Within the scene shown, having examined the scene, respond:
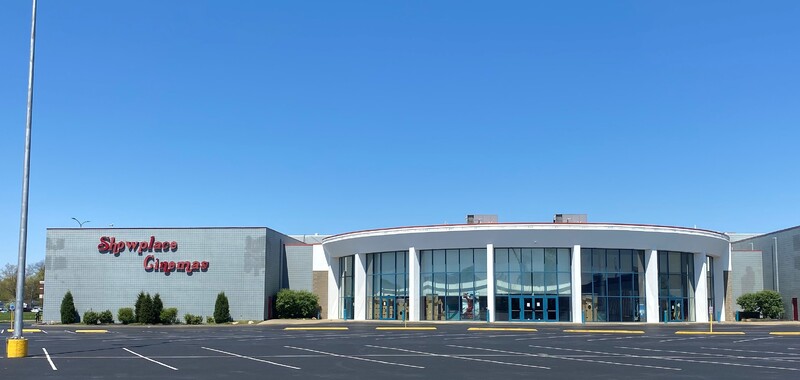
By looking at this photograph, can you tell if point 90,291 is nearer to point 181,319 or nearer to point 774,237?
point 181,319

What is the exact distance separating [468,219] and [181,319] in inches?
907

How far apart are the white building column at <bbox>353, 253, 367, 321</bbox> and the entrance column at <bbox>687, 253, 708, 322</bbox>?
24.2m

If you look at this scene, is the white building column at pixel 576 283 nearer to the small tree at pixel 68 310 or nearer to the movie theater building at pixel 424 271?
the movie theater building at pixel 424 271

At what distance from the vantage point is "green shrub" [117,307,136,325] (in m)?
57.6

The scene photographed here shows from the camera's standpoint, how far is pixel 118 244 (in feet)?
198

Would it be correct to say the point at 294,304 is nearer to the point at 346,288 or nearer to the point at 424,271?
the point at 346,288

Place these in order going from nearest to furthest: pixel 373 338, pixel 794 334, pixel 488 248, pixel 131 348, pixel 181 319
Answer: pixel 131 348
pixel 373 338
pixel 794 334
pixel 488 248
pixel 181 319

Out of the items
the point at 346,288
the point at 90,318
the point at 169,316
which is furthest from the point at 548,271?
the point at 90,318

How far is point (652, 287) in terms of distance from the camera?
55531mm

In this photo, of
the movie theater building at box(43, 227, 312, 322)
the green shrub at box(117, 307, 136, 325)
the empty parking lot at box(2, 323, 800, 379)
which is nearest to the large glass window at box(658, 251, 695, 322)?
the empty parking lot at box(2, 323, 800, 379)

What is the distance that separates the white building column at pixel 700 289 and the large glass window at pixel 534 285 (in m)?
10.3

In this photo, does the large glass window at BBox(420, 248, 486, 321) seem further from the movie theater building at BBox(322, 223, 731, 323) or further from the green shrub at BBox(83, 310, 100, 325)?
the green shrub at BBox(83, 310, 100, 325)

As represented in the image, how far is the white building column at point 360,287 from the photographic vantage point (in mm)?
60750

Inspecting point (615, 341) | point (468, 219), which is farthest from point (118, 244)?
point (615, 341)
